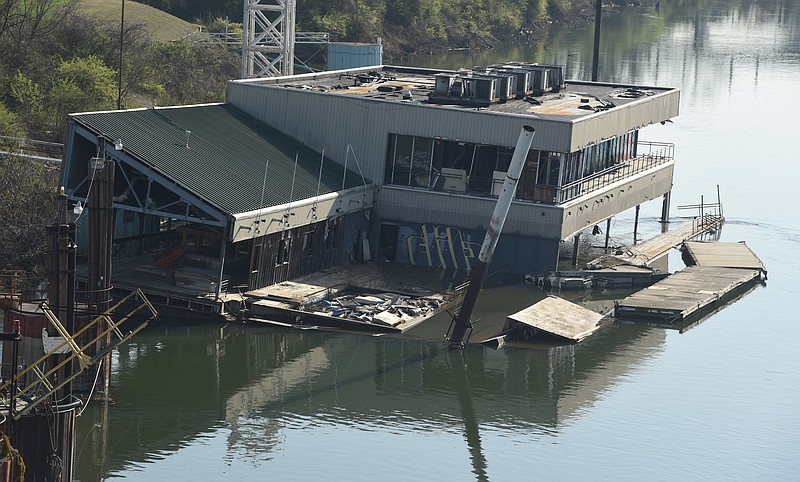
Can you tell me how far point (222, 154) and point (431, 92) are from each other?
498 inches

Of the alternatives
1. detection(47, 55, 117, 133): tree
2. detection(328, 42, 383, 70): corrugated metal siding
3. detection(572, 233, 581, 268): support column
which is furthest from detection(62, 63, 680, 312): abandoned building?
detection(328, 42, 383, 70): corrugated metal siding

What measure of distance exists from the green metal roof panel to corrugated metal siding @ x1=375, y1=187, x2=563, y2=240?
1.69 meters

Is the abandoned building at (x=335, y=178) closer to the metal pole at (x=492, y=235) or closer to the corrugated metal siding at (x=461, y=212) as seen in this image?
the corrugated metal siding at (x=461, y=212)

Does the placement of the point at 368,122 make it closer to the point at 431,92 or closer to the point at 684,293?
the point at 431,92

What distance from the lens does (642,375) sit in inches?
1809

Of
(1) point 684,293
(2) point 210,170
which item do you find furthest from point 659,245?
(2) point 210,170

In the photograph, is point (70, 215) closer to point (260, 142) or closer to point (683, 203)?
point (260, 142)

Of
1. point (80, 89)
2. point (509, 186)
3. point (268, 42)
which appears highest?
point (268, 42)

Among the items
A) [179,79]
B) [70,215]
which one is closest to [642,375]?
[70,215]

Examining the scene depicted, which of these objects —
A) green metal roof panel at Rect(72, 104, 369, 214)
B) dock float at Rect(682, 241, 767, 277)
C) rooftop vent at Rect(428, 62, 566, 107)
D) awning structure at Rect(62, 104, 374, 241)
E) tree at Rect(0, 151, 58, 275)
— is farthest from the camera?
dock float at Rect(682, 241, 767, 277)

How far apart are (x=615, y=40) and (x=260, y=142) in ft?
354

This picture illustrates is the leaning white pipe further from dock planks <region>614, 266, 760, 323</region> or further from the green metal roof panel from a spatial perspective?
the green metal roof panel

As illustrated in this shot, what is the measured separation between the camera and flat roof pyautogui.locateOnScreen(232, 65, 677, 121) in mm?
57906

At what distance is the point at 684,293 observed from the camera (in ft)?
177
